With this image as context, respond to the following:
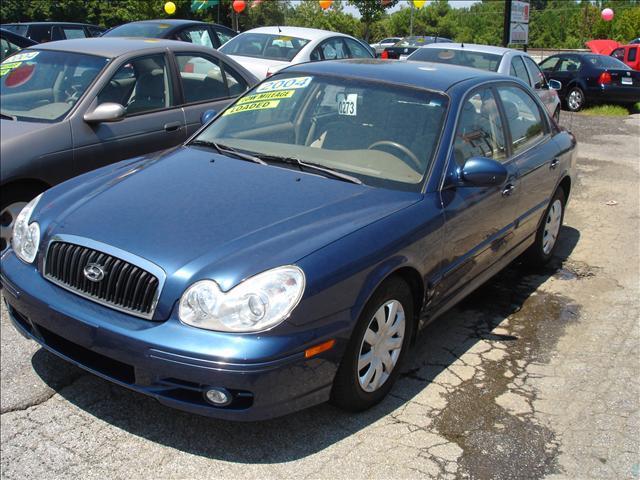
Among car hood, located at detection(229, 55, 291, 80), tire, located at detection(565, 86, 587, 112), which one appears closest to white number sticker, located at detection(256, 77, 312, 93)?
car hood, located at detection(229, 55, 291, 80)

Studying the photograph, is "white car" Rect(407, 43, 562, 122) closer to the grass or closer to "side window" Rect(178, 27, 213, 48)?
"side window" Rect(178, 27, 213, 48)

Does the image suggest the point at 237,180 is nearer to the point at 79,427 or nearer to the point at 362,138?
the point at 362,138

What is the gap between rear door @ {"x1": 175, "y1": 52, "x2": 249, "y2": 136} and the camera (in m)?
6.50

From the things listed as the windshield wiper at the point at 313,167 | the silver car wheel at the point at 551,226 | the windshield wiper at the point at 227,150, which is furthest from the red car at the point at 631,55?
the windshield wiper at the point at 313,167

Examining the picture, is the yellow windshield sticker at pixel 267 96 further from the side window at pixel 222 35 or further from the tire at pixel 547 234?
the side window at pixel 222 35

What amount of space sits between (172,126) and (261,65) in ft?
15.9

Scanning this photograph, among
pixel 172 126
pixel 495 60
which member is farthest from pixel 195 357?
pixel 495 60

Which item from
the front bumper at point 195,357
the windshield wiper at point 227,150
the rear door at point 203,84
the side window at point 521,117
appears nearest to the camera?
the front bumper at point 195,357

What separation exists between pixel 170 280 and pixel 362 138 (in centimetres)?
162

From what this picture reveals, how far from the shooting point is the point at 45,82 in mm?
5836

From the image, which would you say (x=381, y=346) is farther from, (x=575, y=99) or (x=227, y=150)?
(x=575, y=99)

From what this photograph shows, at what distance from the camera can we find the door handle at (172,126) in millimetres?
6199

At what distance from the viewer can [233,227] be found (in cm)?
332

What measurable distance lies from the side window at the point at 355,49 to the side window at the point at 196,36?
2.30m
